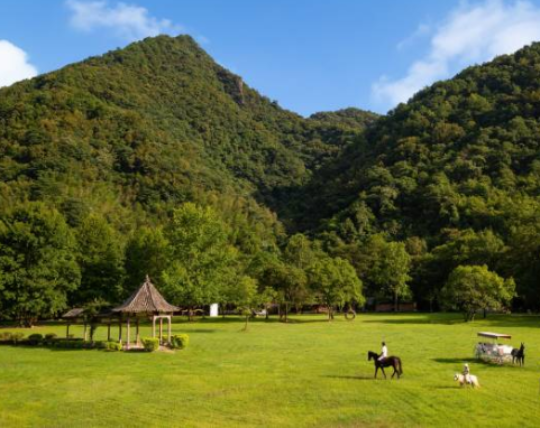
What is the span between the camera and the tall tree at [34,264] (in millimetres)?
50562

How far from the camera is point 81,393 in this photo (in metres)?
18.1

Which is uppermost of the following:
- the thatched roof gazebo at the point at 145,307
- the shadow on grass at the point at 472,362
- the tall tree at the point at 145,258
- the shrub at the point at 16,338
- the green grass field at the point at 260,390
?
the tall tree at the point at 145,258

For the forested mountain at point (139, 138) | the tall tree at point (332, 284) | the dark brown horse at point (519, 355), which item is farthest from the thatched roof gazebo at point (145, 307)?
the forested mountain at point (139, 138)

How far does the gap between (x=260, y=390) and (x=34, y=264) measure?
4215 cm

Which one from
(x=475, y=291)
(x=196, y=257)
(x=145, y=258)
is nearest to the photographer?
(x=196, y=257)

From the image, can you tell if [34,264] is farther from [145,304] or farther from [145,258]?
[145,304]

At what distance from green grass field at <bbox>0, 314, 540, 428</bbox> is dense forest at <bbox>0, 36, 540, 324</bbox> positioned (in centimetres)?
2264

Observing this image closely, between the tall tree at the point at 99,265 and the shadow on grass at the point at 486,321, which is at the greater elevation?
the tall tree at the point at 99,265

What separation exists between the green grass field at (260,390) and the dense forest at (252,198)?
22.6 metres

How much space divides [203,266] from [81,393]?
113 ft

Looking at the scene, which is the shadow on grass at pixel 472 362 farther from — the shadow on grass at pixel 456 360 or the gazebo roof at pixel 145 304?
the gazebo roof at pixel 145 304

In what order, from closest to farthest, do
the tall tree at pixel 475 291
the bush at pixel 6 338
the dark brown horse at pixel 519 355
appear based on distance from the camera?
1. the dark brown horse at pixel 519 355
2. the bush at pixel 6 338
3. the tall tree at pixel 475 291

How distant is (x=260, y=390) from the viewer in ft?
59.5

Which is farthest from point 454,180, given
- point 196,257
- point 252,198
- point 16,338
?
→ point 16,338
